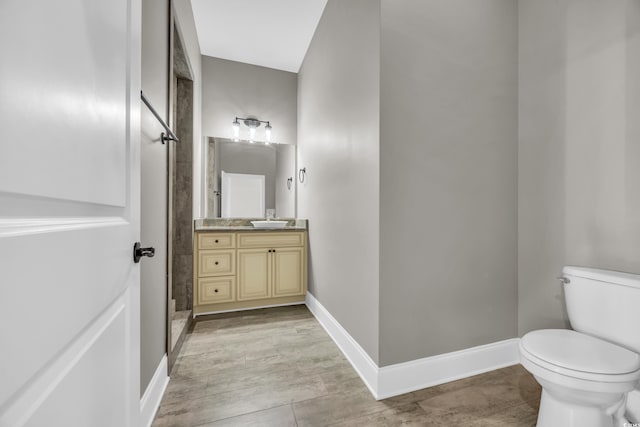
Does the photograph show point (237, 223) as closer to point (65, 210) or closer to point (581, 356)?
point (65, 210)

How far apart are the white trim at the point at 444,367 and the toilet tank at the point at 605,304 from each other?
495 mm

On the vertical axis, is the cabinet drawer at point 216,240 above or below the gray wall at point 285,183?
below

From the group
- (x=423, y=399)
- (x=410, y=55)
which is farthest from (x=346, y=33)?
(x=423, y=399)

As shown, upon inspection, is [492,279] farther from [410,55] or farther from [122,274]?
[122,274]

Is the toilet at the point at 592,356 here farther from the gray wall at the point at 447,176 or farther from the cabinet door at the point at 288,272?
the cabinet door at the point at 288,272

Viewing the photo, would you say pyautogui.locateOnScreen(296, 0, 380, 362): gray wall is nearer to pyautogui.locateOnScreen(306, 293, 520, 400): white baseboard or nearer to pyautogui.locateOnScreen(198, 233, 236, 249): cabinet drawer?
pyautogui.locateOnScreen(306, 293, 520, 400): white baseboard

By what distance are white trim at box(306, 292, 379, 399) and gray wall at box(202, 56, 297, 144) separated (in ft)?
7.30

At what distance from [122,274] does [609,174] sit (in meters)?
2.24

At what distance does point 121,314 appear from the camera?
28.2 inches

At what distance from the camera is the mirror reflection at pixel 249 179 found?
3.12m

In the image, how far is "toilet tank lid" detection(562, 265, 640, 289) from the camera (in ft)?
3.93

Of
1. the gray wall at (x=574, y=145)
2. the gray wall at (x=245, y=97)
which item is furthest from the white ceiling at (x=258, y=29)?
the gray wall at (x=574, y=145)

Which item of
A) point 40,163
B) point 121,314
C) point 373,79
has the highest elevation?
point 373,79

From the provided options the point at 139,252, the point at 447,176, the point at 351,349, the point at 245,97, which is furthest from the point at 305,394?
the point at 245,97
